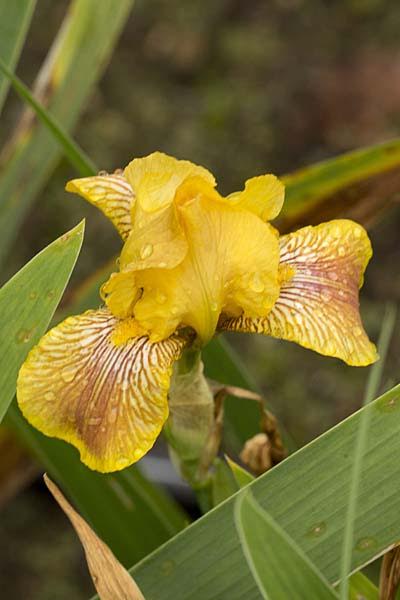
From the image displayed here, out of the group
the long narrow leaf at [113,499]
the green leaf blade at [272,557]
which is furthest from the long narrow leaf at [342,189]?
the green leaf blade at [272,557]

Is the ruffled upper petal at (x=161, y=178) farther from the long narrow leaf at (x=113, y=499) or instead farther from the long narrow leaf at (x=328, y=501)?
the long narrow leaf at (x=113, y=499)

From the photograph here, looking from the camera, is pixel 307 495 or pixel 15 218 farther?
pixel 15 218

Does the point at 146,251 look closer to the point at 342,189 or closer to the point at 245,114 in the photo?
the point at 342,189

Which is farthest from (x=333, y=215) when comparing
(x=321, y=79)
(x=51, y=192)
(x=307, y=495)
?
(x=321, y=79)

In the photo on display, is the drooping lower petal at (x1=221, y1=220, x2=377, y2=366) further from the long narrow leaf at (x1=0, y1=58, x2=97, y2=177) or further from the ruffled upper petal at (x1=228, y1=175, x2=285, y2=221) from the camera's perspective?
the long narrow leaf at (x1=0, y1=58, x2=97, y2=177)

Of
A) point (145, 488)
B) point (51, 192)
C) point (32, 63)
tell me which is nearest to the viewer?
point (145, 488)

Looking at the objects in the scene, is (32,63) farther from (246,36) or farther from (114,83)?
(246,36)

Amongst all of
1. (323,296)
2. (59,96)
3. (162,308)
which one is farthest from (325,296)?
(59,96)
